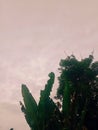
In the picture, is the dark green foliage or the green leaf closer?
the green leaf

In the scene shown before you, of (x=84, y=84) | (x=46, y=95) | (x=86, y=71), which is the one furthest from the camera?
(x=86, y=71)

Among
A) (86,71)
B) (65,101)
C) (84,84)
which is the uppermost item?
(86,71)

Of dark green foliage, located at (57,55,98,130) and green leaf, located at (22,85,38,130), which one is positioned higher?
dark green foliage, located at (57,55,98,130)

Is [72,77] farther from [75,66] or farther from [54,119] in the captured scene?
[54,119]

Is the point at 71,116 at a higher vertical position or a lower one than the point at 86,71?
lower

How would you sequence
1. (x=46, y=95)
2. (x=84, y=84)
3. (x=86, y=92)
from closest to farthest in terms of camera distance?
(x=46, y=95) < (x=86, y=92) < (x=84, y=84)

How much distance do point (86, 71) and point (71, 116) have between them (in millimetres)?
12715

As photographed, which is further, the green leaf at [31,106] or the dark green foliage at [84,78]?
the dark green foliage at [84,78]

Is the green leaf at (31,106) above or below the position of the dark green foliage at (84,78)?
below

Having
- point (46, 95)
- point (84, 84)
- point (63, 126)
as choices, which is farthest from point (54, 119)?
point (84, 84)

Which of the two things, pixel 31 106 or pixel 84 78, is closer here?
pixel 31 106

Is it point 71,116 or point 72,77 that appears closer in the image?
point 71,116

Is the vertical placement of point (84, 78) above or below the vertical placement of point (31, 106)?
above

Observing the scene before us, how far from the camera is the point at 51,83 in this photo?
1120 centimetres
